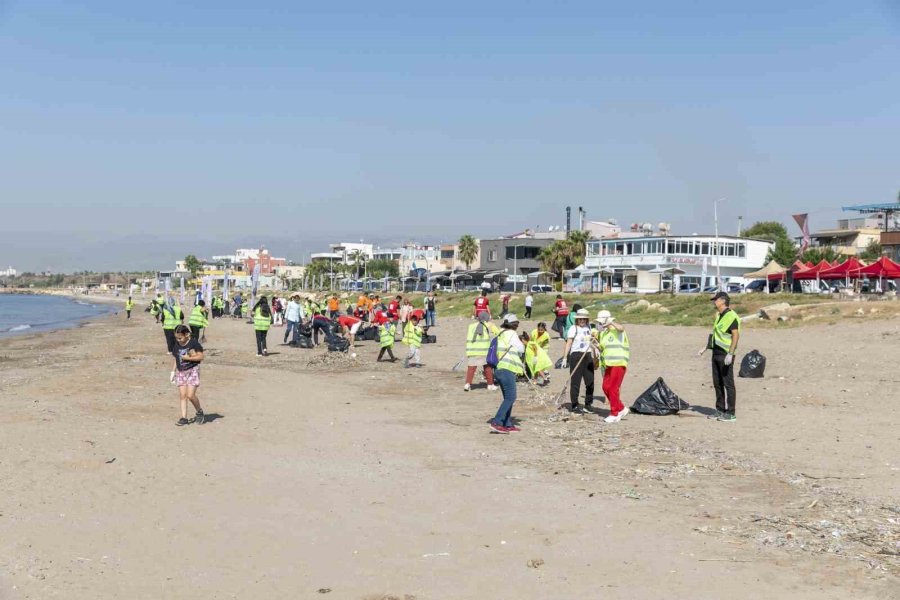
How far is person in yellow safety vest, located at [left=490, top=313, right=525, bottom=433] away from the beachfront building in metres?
54.6

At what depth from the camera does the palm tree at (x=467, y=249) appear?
10919 centimetres

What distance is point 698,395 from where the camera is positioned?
14969mm

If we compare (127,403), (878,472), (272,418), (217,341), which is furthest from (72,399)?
(217,341)

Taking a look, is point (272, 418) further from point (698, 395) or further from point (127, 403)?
point (698, 395)

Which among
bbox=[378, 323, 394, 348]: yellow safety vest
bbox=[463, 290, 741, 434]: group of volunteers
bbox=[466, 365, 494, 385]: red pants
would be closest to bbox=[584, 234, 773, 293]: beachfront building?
bbox=[378, 323, 394, 348]: yellow safety vest

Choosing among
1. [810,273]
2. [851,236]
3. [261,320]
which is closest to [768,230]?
[851,236]

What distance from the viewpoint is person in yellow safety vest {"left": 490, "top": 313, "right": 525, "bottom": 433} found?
11.4 m

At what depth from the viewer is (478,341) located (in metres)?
15.8

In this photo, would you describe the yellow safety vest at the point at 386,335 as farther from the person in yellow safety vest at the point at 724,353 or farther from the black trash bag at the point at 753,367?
the person in yellow safety vest at the point at 724,353

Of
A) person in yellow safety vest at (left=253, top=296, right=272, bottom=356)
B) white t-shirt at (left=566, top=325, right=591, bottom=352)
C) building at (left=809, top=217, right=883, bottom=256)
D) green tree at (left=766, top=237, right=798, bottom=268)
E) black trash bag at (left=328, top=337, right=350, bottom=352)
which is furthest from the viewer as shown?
building at (left=809, top=217, right=883, bottom=256)

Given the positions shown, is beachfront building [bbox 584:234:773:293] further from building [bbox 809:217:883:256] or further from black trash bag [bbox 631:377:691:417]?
black trash bag [bbox 631:377:691:417]

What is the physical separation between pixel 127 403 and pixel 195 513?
22.5ft

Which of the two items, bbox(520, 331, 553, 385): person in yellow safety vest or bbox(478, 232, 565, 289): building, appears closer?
bbox(520, 331, 553, 385): person in yellow safety vest

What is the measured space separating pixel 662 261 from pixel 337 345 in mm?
48987
